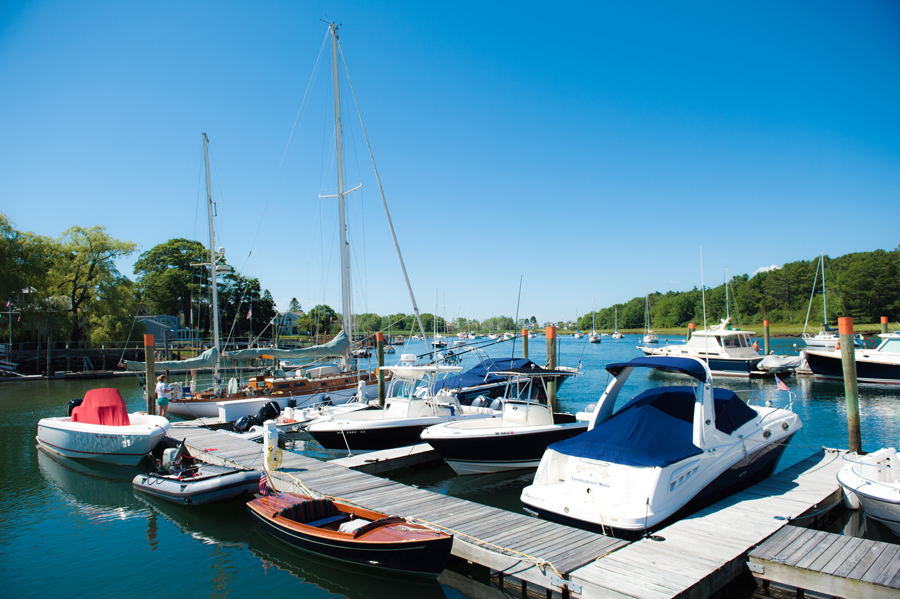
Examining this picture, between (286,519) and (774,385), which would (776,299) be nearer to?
(774,385)

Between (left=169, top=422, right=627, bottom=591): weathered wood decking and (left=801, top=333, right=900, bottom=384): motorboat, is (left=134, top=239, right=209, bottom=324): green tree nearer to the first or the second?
(left=169, top=422, right=627, bottom=591): weathered wood decking

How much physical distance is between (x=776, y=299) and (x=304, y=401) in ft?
384

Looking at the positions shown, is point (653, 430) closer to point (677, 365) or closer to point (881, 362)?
point (677, 365)

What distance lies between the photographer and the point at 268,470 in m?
11.2

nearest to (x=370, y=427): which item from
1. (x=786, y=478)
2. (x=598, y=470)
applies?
(x=598, y=470)

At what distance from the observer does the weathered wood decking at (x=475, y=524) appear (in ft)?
22.7

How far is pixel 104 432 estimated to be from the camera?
592 inches

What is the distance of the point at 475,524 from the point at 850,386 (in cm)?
1063

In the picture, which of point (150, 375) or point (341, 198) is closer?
point (150, 375)

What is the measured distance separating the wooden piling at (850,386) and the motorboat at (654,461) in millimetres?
3795

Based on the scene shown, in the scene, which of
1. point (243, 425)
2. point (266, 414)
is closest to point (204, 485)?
point (243, 425)

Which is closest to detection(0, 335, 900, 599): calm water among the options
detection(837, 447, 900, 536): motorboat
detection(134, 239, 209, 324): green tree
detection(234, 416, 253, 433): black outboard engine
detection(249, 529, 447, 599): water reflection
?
detection(249, 529, 447, 599): water reflection

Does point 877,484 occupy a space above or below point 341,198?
below

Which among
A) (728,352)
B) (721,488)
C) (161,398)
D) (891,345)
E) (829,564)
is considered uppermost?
(891,345)
